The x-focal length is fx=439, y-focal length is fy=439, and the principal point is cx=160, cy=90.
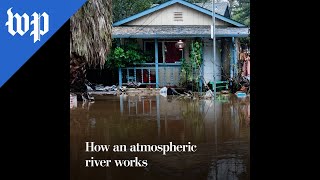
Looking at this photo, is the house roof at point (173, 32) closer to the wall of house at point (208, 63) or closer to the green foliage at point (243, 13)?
the wall of house at point (208, 63)

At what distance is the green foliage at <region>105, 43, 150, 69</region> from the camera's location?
658 inches

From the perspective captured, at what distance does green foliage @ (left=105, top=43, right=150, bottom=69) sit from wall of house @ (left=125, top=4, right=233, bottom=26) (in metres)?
1.74

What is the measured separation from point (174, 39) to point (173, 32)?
1.21 metres

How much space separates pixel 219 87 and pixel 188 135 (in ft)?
30.6

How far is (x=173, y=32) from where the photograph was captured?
17.1 meters

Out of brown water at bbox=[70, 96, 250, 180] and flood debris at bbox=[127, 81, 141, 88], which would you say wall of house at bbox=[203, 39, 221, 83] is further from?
brown water at bbox=[70, 96, 250, 180]

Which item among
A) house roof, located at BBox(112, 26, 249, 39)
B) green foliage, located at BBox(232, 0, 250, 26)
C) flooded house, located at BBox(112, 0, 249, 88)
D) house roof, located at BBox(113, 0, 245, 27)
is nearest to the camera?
house roof, located at BBox(112, 26, 249, 39)

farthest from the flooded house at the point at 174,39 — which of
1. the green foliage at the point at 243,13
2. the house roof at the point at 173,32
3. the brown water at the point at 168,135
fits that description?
the green foliage at the point at 243,13

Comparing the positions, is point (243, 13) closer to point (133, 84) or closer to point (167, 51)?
point (167, 51)

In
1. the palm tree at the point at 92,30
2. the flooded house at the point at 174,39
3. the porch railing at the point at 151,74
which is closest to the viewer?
the palm tree at the point at 92,30

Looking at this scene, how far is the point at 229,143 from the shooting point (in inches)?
255

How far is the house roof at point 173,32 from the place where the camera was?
16.7 m

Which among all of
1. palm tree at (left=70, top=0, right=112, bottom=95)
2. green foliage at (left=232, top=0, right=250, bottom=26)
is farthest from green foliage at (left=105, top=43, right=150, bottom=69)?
green foliage at (left=232, top=0, right=250, bottom=26)
